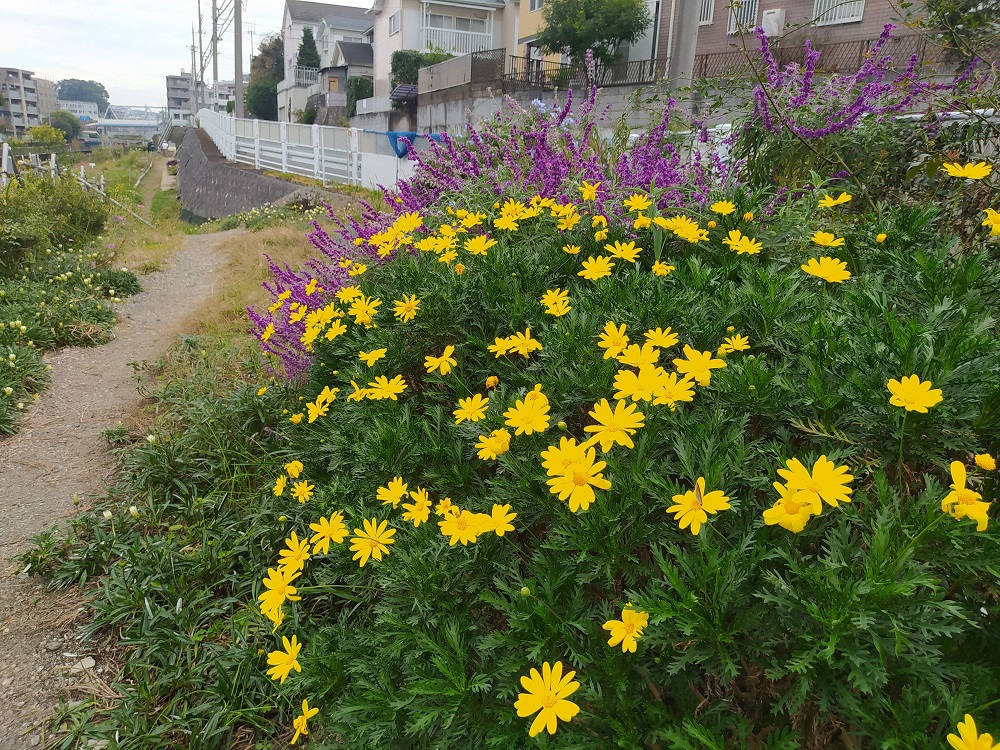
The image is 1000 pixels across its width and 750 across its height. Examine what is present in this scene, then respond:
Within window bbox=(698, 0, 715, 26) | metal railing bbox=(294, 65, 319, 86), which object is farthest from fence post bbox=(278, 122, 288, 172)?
metal railing bbox=(294, 65, 319, 86)

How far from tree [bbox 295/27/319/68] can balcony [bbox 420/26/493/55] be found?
19.5 meters

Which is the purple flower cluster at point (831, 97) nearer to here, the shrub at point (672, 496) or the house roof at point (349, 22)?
the shrub at point (672, 496)

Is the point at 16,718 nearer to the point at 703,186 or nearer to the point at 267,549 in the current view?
the point at 267,549

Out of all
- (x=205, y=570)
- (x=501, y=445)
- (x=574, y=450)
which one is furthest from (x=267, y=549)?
(x=574, y=450)

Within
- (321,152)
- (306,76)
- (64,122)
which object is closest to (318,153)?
(321,152)

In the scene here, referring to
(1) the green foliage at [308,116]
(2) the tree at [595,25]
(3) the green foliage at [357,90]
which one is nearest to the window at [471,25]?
(3) the green foliage at [357,90]

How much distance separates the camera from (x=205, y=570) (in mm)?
2453

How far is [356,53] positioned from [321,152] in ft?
98.3

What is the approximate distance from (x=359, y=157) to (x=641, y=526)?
17.0 metres

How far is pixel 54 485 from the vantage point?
3.37 meters

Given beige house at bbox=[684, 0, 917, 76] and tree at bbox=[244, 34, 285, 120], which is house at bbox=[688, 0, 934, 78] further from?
tree at bbox=[244, 34, 285, 120]

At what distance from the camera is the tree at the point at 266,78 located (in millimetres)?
54812

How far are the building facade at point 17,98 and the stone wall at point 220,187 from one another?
328 feet

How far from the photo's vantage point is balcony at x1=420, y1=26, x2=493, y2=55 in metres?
34.4
